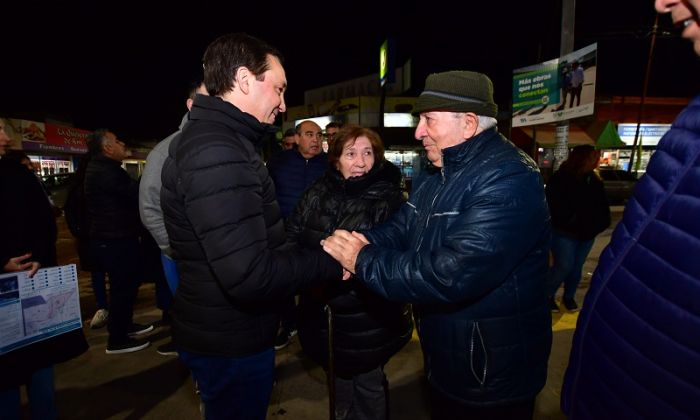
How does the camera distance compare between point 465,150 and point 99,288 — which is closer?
point 465,150

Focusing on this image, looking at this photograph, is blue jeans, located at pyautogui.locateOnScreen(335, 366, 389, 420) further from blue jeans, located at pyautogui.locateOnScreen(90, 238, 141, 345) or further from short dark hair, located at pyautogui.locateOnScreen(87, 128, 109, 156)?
short dark hair, located at pyautogui.locateOnScreen(87, 128, 109, 156)

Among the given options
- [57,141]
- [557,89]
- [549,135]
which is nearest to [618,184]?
[549,135]

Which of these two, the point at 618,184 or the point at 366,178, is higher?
the point at 366,178

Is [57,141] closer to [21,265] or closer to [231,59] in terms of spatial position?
[21,265]

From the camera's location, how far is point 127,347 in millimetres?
3902

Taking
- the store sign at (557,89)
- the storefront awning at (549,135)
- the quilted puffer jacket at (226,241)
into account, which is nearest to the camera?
the quilted puffer jacket at (226,241)

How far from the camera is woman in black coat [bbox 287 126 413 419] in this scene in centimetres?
235

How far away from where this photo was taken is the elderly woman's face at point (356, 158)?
110 inches

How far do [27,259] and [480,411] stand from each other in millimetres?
2734

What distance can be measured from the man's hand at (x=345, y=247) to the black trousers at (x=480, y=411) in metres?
0.78

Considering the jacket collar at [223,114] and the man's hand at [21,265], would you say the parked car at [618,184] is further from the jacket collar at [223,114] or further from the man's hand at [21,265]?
the man's hand at [21,265]

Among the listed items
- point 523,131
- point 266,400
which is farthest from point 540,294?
point 523,131

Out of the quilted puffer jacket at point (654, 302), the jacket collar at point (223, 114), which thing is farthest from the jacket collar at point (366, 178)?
the quilted puffer jacket at point (654, 302)

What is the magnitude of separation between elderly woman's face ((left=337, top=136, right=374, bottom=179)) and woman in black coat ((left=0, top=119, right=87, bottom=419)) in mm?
2042
